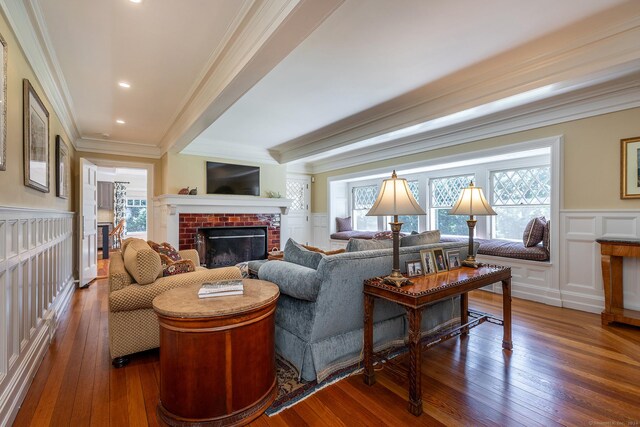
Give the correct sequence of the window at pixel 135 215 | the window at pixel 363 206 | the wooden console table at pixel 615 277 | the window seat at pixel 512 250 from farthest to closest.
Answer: the window at pixel 135 215
the window at pixel 363 206
the window seat at pixel 512 250
the wooden console table at pixel 615 277

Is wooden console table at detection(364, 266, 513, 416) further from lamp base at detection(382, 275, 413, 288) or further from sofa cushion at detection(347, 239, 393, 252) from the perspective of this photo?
sofa cushion at detection(347, 239, 393, 252)

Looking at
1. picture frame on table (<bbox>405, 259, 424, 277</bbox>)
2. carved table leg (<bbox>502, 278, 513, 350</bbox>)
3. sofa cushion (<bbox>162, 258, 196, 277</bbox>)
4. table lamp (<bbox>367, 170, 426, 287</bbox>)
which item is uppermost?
table lamp (<bbox>367, 170, 426, 287</bbox>)

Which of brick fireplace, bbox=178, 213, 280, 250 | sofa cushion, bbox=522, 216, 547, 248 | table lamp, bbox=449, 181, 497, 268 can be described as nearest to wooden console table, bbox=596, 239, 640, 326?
sofa cushion, bbox=522, 216, 547, 248

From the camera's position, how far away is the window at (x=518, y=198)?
4.11 metres

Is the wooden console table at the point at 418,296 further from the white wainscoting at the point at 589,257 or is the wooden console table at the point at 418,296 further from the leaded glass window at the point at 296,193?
the leaded glass window at the point at 296,193

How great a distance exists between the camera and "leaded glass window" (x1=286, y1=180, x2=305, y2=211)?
718cm

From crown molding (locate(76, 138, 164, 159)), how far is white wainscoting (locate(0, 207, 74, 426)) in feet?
8.37

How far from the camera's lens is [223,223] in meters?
5.40

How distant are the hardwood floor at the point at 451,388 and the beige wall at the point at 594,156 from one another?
136cm

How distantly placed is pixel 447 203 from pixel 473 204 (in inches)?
110

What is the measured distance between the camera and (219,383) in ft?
4.99

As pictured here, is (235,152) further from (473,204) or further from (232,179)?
(473,204)

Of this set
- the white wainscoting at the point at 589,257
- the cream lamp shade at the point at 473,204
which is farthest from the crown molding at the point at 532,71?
the white wainscoting at the point at 589,257

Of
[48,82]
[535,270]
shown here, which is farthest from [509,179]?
[48,82]
